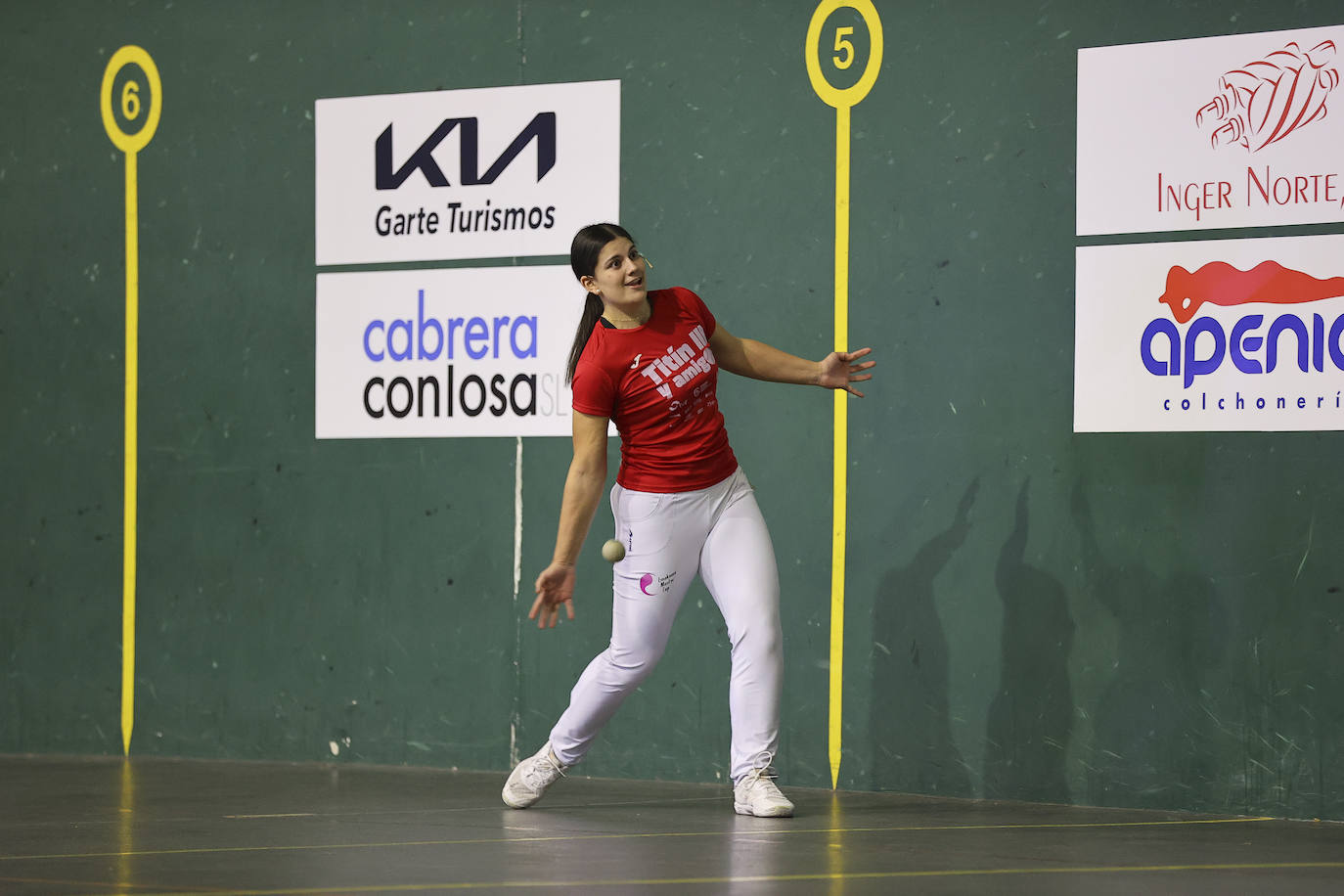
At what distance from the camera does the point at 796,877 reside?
412 centimetres

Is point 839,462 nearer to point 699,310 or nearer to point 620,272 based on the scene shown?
point 699,310

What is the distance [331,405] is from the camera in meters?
6.71

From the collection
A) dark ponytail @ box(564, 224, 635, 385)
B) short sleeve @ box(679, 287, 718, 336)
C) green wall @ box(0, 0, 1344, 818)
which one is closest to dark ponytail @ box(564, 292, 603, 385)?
dark ponytail @ box(564, 224, 635, 385)

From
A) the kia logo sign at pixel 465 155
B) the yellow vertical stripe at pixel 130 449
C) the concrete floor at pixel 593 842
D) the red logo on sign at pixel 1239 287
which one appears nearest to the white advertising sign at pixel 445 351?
the kia logo sign at pixel 465 155

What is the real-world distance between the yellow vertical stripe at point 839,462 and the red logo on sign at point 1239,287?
103 cm

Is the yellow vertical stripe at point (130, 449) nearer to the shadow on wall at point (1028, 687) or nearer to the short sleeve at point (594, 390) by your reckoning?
the short sleeve at point (594, 390)

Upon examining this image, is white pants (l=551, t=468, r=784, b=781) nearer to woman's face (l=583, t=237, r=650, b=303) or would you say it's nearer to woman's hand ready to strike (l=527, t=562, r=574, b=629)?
woman's hand ready to strike (l=527, t=562, r=574, b=629)

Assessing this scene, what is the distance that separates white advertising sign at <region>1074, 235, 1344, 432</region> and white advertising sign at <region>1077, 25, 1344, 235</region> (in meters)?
0.10

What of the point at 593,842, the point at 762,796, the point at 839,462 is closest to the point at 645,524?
the point at 762,796

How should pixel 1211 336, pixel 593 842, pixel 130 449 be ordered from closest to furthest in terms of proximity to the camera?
pixel 593 842 < pixel 1211 336 < pixel 130 449

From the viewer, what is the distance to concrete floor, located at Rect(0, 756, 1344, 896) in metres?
4.08

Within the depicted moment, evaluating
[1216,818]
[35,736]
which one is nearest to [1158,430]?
[1216,818]

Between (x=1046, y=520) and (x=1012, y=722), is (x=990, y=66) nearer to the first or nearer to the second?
(x=1046, y=520)

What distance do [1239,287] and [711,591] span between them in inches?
72.7
